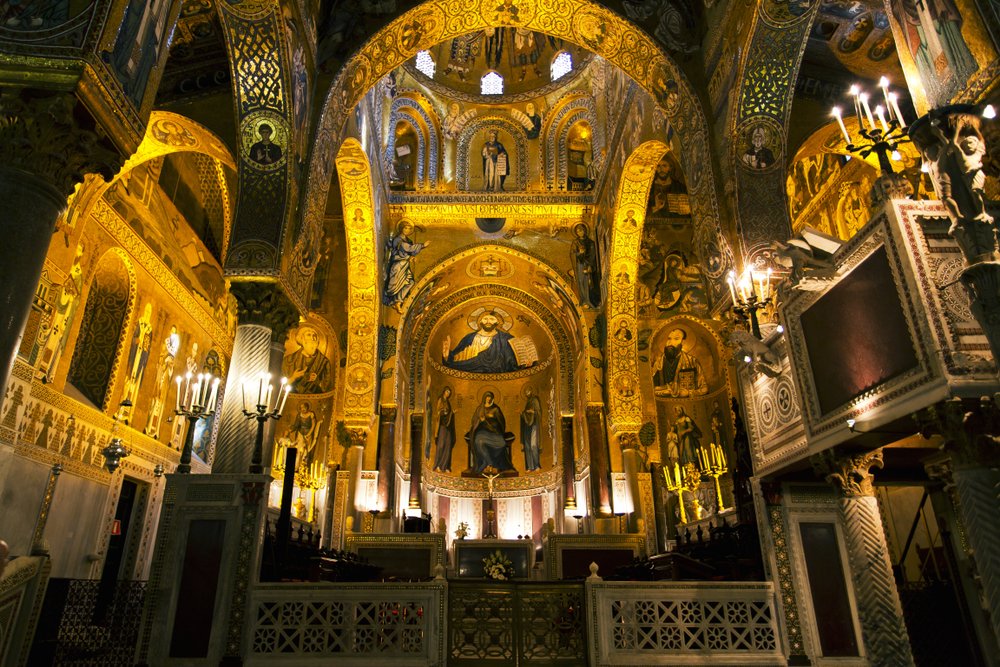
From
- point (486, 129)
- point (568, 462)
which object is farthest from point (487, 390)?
point (486, 129)

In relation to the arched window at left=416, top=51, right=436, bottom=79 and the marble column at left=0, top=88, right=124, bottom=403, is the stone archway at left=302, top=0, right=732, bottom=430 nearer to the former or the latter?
the marble column at left=0, top=88, right=124, bottom=403

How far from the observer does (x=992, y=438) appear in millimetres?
3939

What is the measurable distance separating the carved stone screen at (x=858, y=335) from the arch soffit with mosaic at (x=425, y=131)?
41.9 feet

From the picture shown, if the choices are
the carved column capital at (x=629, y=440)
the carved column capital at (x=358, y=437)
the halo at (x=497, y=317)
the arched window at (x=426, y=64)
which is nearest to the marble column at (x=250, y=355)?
the carved column capital at (x=358, y=437)

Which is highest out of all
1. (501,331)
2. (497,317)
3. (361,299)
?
(497,317)

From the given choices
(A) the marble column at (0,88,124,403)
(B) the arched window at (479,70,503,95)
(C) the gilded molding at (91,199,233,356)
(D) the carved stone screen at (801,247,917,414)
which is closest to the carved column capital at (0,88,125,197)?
(A) the marble column at (0,88,124,403)

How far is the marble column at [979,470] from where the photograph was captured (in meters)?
3.89

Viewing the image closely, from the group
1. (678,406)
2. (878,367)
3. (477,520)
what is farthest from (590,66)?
(878,367)

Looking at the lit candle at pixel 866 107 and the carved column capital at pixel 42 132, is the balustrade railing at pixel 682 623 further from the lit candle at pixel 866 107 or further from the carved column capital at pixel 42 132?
the carved column capital at pixel 42 132

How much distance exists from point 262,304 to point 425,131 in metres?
11.1

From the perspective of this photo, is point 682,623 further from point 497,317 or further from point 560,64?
point 560,64

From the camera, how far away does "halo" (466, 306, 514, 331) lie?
744 inches

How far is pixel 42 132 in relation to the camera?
4059 millimetres

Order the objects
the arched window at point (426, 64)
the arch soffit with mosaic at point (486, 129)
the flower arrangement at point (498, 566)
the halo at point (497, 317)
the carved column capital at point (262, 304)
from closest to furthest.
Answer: the carved column capital at point (262, 304) → the flower arrangement at point (498, 566) → the arch soffit with mosaic at point (486, 129) → the arched window at point (426, 64) → the halo at point (497, 317)
